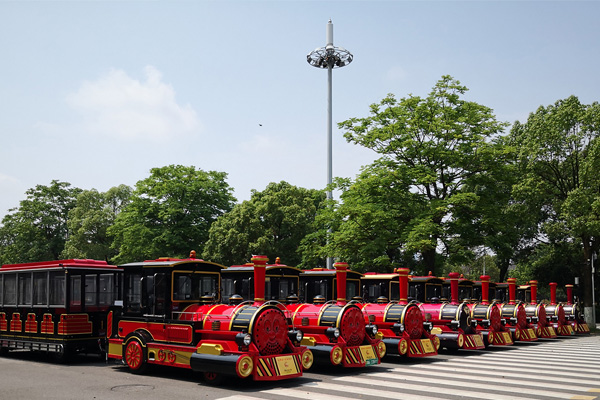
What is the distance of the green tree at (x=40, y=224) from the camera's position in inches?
2244

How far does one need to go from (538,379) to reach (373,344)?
13.2 feet

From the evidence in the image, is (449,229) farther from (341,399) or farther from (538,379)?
(341,399)

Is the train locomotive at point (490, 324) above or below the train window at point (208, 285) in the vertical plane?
below

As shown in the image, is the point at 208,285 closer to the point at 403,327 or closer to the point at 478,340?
the point at 403,327

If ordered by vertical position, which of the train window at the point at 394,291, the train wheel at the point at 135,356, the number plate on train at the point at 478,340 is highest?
the train window at the point at 394,291

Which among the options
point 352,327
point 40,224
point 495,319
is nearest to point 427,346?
point 352,327

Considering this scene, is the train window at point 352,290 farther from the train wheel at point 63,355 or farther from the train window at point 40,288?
the train window at point 40,288

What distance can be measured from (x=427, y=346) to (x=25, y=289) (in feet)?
41.5

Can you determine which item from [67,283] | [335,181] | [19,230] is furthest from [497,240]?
[19,230]

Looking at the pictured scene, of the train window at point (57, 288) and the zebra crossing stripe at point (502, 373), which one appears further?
the train window at point (57, 288)

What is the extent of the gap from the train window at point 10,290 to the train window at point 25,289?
12.5 inches

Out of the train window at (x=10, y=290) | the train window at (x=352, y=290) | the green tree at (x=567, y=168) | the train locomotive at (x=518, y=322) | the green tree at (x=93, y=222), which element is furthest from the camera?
the green tree at (x=93, y=222)

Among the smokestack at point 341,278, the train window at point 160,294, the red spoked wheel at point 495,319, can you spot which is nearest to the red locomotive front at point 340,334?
the smokestack at point 341,278

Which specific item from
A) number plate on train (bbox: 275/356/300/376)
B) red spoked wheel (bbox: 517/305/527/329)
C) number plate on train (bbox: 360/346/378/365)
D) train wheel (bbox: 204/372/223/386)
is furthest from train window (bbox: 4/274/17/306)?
red spoked wheel (bbox: 517/305/527/329)
